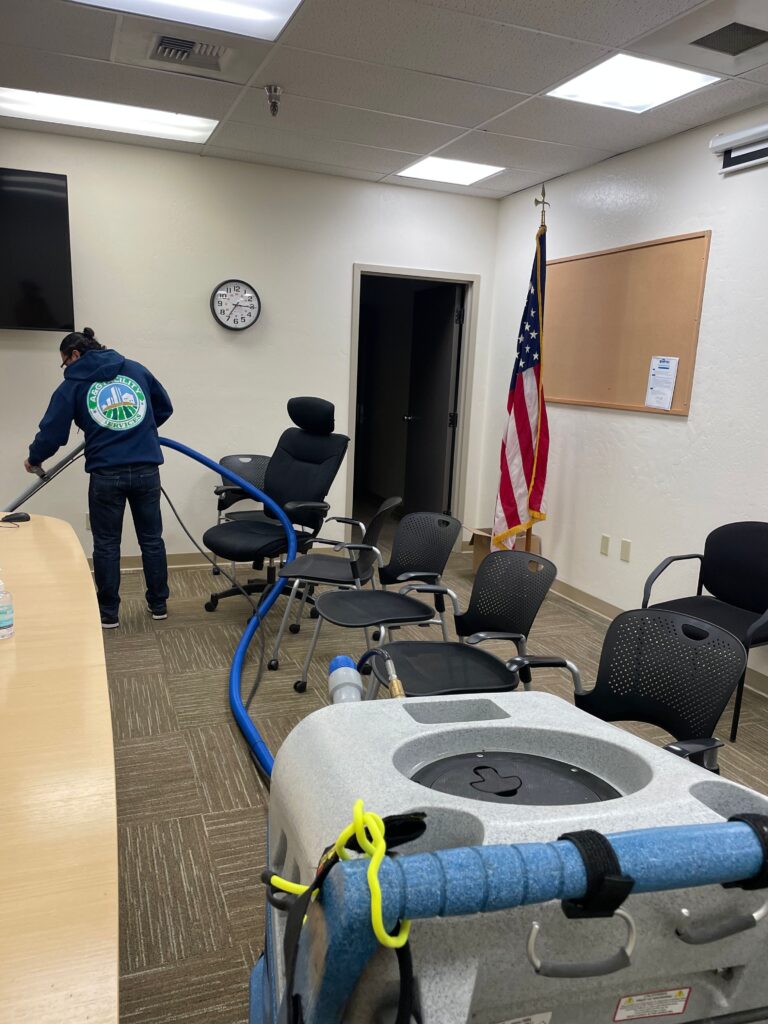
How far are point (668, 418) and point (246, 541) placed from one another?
2.47 meters

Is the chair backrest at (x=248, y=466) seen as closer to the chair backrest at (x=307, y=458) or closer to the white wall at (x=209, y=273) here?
the white wall at (x=209, y=273)

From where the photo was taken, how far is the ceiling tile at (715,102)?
3243 mm

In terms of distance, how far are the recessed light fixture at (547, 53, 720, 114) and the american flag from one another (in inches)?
42.2

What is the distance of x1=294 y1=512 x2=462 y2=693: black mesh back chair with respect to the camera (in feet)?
9.26

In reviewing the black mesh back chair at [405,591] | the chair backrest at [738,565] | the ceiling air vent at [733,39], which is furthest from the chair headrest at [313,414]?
the ceiling air vent at [733,39]

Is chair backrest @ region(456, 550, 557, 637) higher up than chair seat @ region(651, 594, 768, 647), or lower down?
higher up

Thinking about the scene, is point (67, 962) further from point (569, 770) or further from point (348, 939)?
point (569, 770)

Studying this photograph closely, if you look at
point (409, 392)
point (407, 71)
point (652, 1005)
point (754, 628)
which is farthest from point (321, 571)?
point (409, 392)

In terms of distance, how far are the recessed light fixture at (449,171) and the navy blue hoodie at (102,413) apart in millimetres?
2383

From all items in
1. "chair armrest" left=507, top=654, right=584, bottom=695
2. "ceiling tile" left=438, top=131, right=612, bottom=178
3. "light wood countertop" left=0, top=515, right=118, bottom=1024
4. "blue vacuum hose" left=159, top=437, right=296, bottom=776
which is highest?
"ceiling tile" left=438, top=131, right=612, bottom=178

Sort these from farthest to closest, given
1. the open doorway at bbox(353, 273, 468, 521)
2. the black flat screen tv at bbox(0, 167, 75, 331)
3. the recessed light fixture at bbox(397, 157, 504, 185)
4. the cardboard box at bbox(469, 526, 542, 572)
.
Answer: the open doorway at bbox(353, 273, 468, 521) → the cardboard box at bbox(469, 526, 542, 572) → the recessed light fixture at bbox(397, 157, 504, 185) → the black flat screen tv at bbox(0, 167, 75, 331)

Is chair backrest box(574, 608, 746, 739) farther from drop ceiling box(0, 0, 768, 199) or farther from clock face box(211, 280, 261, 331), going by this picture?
clock face box(211, 280, 261, 331)

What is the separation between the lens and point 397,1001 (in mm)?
646

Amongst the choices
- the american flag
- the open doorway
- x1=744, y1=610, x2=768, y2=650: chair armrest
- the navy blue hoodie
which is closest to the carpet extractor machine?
x1=744, y1=610, x2=768, y2=650: chair armrest
